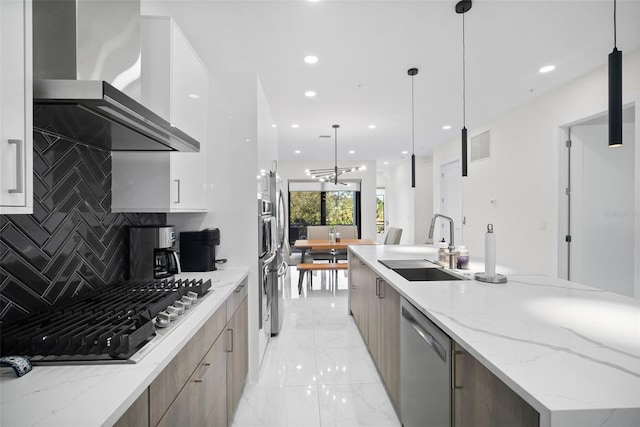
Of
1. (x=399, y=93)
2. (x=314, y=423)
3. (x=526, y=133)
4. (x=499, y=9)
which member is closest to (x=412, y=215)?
(x=526, y=133)

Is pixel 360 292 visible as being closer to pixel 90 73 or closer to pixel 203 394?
pixel 203 394

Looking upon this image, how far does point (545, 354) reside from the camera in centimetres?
90

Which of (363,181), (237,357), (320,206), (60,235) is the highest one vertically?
(363,181)

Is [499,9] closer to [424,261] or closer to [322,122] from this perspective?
[424,261]

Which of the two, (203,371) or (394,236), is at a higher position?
(394,236)

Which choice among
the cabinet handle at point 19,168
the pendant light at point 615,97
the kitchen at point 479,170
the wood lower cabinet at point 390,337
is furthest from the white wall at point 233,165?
the pendant light at point 615,97

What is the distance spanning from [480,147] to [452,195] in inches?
58.5

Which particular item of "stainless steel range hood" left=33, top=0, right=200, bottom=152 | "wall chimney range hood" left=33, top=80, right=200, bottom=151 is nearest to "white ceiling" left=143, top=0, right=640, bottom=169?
"stainless steel range hood" left=33, top=0, right=200, bottom=152

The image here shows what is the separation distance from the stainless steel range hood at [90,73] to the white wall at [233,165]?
910mm

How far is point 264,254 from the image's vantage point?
102 inches

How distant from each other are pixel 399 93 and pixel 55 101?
3524mm

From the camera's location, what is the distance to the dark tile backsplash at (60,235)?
1.20m

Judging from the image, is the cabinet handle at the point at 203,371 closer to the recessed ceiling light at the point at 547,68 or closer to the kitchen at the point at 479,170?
the kitchen at the point at 479,170

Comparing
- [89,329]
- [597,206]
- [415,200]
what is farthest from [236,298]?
[415,200]
